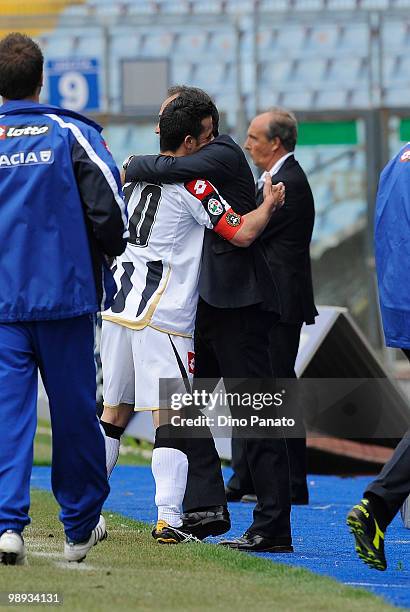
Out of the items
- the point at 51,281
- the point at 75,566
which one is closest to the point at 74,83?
the point at 51,281

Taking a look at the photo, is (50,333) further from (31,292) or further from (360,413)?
(360,413)

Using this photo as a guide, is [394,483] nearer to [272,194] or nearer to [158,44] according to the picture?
[272,194]

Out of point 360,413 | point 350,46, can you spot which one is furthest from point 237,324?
point 350,46

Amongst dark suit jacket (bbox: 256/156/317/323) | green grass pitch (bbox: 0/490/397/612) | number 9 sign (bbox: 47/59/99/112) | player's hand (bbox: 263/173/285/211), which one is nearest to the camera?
green grass pitch (bbox: 0/490/397/612)

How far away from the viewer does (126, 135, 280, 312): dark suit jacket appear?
5.84 m

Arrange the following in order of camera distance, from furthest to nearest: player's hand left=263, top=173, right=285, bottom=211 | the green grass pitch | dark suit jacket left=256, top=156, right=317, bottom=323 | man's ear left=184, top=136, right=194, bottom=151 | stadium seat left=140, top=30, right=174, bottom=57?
stadium seat left=140, top=30, right=174, bottom=57, dark suit jacket left=256, top=156, right=317, bottom=323, man's ear left=184, top=136, right=194, bottom=151, player's hand left=263, top=173, right=285, bottom=211, the green grass pitch

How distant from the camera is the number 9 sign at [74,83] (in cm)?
1735

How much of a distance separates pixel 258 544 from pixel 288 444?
2.33 m

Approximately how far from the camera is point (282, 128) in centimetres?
800

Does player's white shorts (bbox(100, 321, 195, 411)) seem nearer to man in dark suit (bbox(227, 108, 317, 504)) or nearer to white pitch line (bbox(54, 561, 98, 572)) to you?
white pitch line (bbox(54, 561, 98, 572))

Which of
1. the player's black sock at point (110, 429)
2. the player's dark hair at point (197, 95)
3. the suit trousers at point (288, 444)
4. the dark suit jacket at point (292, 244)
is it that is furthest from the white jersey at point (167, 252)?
the suit trousers at point (288, 444)

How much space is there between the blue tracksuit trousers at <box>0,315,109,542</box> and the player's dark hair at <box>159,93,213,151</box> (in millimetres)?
1312

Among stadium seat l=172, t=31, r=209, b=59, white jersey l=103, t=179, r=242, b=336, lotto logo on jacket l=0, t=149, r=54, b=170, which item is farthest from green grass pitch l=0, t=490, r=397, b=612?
stadium seat l=172, t=31, r=209, b=59

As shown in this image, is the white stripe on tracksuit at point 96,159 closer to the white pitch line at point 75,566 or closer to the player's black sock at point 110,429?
the white pitch line at point 75,566
